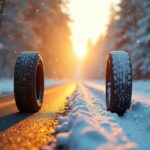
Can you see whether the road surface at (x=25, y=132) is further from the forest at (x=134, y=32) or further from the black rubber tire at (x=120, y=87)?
the forest at (x=134, y=32)

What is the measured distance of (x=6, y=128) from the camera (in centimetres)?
467

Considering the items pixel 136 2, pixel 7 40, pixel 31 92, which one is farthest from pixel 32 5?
pixel 31 92

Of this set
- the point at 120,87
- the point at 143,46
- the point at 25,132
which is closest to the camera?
the point at 25,132

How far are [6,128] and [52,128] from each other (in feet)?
2.16

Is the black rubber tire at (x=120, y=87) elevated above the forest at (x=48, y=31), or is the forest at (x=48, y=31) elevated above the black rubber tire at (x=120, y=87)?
the forest at (x=48, y=31)

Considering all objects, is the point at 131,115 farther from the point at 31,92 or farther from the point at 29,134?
the point at 29,134

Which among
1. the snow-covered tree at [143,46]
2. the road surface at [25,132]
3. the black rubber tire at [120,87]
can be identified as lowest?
the road surface at [25,132]

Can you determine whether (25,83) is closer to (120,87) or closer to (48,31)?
(120,87)

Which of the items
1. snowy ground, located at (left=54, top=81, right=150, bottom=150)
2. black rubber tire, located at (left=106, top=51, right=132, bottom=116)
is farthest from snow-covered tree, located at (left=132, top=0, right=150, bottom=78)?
snowy ground, located at (left=54, top=81, right=150, bottom=150)

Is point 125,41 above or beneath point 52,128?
above

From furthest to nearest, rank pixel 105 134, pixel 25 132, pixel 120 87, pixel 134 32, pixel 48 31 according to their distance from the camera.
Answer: pixel 48 31, pixel 134 32, pixel 120 87, pixel 25 132, pixel 105 134

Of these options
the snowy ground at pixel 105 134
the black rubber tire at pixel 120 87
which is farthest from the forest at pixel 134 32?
the snowy ground at pixel 105 134

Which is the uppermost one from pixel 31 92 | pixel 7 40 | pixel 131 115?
pixel 7 40

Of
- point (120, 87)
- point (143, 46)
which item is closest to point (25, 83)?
point (120, 87)
